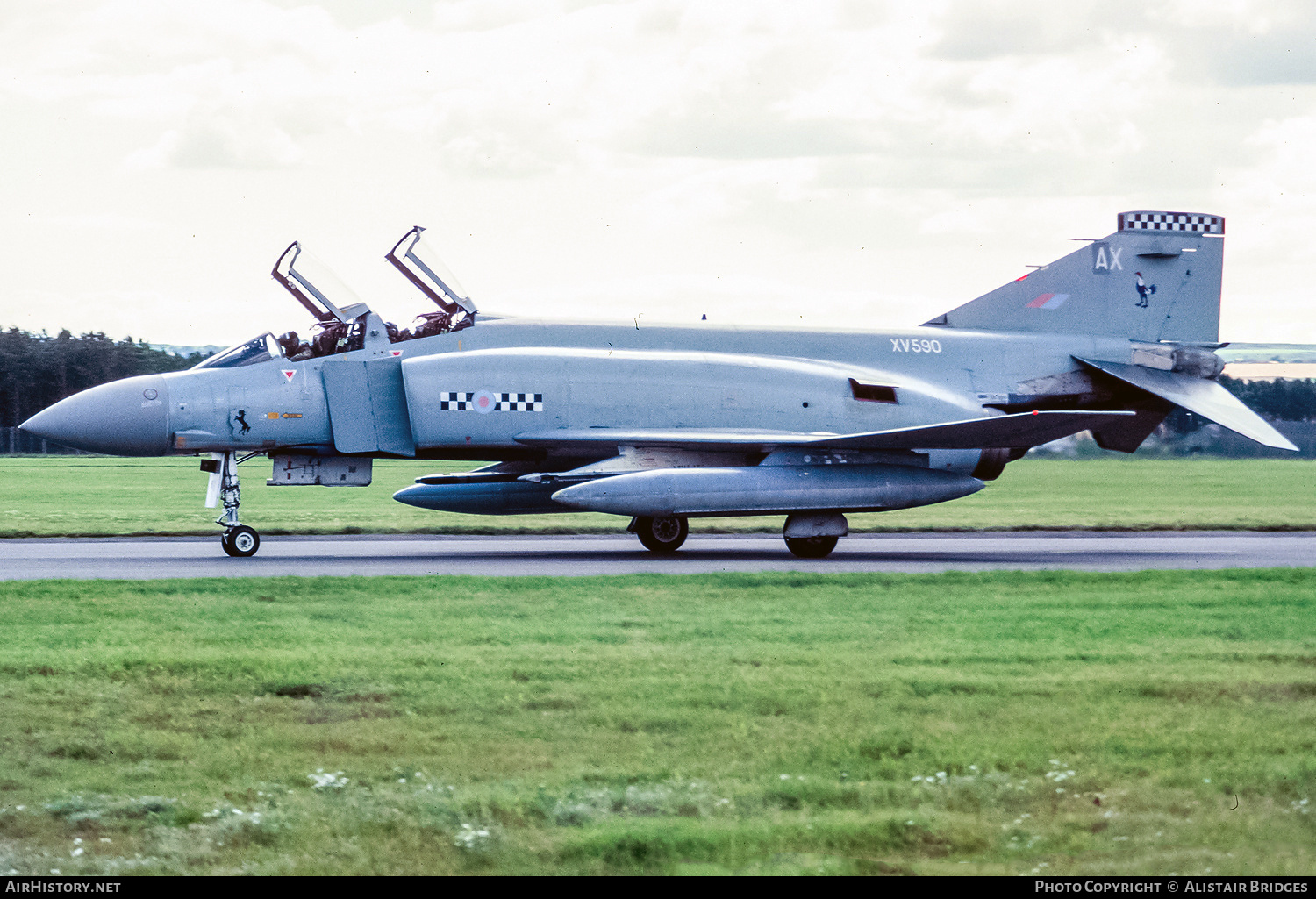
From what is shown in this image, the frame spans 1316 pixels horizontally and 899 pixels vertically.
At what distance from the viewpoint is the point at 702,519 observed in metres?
24.6

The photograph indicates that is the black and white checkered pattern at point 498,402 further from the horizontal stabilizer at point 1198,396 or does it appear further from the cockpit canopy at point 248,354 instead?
the horizontal stabilizer at point 1198,396

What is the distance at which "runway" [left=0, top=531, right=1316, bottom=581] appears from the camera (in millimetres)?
14055

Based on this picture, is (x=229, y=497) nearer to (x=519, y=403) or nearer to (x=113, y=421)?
(x=113, y=421)

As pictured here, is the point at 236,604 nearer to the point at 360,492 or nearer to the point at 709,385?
the point at 709,385

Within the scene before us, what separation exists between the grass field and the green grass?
37.4ft

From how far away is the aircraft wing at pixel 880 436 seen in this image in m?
16.0

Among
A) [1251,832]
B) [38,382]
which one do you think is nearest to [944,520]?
[1251,832]

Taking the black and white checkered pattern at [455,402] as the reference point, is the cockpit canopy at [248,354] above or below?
above

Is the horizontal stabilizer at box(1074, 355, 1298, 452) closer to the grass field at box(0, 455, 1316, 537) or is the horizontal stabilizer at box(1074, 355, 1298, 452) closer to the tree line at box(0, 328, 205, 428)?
the grass field at box(0, 455, 1316, 537)

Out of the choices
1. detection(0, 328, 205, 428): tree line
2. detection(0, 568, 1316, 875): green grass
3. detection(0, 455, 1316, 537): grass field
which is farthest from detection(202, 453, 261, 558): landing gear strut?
detection(0, 328, 205, 428): tree line

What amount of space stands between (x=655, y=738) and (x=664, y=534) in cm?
1069

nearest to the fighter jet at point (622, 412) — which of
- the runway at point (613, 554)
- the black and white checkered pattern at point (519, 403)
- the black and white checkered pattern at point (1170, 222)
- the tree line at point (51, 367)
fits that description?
the black and white checkered pattern at point (519, 403)

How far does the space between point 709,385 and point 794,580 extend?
514 cm

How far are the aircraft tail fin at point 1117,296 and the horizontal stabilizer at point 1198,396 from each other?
62cm
